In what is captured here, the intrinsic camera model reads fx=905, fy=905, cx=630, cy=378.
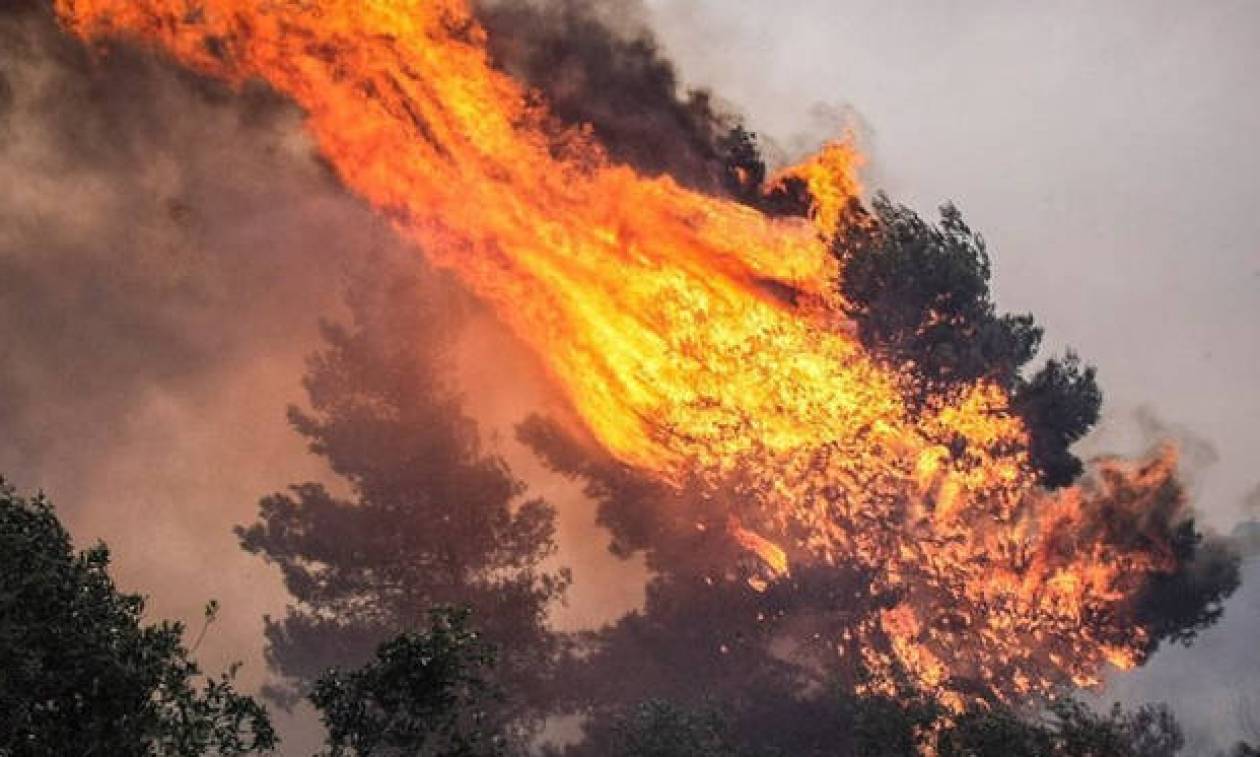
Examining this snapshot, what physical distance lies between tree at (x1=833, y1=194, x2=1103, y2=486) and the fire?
910 millimetres

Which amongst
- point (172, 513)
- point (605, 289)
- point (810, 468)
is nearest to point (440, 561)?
point (605, 289)

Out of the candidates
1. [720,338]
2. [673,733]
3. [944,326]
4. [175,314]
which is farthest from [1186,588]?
[175,314]

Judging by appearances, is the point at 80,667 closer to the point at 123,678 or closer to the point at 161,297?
the point at 123,678

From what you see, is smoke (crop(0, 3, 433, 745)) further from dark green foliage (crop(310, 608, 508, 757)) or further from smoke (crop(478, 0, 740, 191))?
dark green foliage (crop(310, 608, 508, 757))

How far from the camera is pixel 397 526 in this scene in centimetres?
3688

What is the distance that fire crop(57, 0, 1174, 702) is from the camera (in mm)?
35844


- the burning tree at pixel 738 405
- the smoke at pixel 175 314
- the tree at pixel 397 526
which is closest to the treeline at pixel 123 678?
the tree at pixel 397 526

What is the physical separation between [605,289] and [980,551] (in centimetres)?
2021

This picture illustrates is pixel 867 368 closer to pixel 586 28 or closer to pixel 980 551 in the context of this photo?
pixel 980 551

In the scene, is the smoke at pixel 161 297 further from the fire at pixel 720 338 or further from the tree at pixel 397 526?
the tree at pixel 397 526

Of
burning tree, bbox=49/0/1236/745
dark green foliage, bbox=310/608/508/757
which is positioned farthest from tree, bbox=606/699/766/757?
dark green foliage, bbox=310/608/508/757

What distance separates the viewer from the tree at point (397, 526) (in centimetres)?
3631

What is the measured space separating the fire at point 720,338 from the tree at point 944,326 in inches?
35.8

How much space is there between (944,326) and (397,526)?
2410cm
